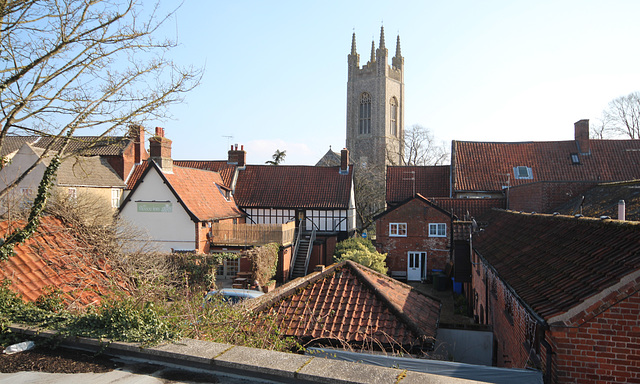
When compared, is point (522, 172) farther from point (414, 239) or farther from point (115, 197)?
point (115, 197)

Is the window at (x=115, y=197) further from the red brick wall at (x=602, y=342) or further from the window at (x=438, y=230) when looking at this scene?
the red brick wall at (x=602, y=342)

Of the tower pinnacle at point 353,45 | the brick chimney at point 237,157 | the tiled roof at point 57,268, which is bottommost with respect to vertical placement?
the tiled roof at point 57,268

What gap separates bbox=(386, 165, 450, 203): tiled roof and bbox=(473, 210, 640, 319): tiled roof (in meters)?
21.5

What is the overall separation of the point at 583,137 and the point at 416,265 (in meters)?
17.2

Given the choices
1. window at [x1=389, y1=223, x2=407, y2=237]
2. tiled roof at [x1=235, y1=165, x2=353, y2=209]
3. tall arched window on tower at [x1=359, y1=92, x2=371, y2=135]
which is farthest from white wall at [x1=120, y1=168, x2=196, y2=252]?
tall arched window on tower at [x1=359, y1=92, x2=371, y2=135]

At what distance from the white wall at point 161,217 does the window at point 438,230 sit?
13954mm

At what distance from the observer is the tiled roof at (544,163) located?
30.9 m

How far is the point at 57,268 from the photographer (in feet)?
24.2

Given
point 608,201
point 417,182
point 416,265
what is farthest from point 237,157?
point 608,201

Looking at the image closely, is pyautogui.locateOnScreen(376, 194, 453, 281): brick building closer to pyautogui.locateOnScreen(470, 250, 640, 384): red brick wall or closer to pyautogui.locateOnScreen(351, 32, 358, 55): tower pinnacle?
pyautogui.locateOnScreen(470, 250, 640, 384): red brick wall

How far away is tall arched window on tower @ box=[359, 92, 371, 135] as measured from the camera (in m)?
65.5

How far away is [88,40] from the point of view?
634 cm

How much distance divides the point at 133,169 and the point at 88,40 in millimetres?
26700

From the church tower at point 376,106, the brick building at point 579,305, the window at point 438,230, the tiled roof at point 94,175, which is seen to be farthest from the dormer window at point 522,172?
the church tower at point 376,106
